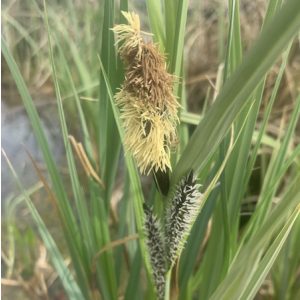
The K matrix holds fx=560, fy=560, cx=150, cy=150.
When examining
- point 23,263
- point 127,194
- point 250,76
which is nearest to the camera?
point 250,76

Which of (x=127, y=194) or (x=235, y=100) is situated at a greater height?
(x=235, y=100)

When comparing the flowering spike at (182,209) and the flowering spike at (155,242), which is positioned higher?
the flowering spike at (182,209)

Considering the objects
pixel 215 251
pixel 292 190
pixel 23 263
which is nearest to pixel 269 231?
pixel 292 190

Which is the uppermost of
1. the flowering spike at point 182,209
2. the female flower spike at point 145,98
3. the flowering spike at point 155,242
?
the female flower spike at point 145,98

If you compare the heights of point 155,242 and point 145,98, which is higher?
point 145,98

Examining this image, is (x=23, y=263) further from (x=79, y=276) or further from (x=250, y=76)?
(x=250, y=76)
